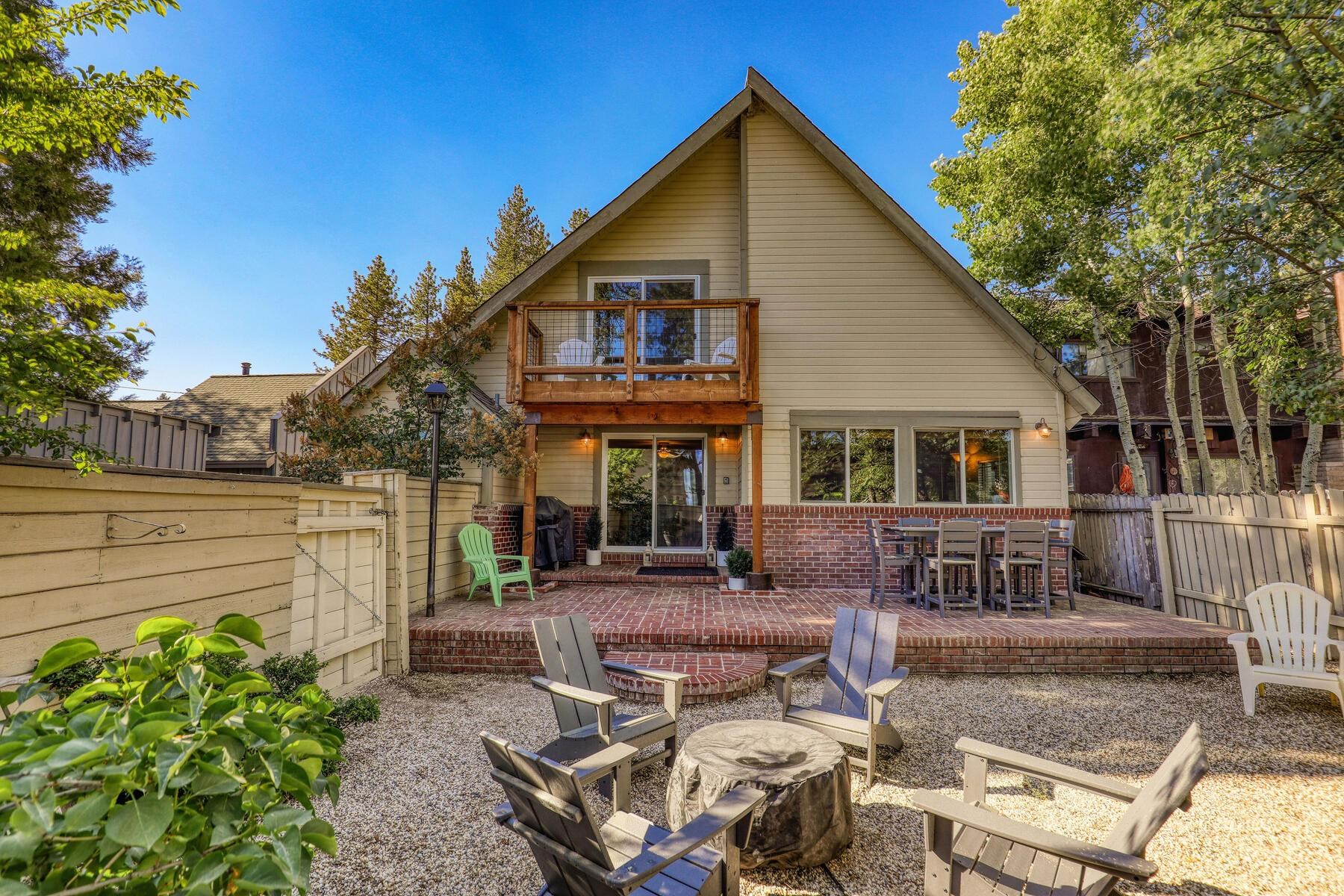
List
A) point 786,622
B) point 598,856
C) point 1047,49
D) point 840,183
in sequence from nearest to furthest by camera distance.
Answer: point 598,856
point 786,622
point 840,183
point 1047,49

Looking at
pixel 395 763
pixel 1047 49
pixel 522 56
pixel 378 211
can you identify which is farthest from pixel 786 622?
pixel 378 211

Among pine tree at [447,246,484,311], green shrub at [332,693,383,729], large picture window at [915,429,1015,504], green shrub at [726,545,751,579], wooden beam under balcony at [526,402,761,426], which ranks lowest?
green shrub at [332,693,383,729]

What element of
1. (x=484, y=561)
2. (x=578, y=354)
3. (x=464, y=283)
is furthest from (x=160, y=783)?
(x=464, y=283)

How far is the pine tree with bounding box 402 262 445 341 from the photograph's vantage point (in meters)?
26.8

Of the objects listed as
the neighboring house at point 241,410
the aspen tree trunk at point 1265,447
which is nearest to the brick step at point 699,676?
the aspen tree trunk at point 1265,447

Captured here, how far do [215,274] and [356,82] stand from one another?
826cm

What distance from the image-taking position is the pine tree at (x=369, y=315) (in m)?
26.2

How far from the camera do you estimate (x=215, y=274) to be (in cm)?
1669

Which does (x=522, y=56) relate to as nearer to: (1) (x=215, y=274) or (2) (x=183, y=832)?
(1) (x=215, y=274)

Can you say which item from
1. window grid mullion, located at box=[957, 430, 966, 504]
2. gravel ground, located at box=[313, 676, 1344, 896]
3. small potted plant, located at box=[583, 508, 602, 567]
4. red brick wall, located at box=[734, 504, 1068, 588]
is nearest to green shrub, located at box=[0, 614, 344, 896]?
gravel ground, located at box=[313, 676, 1344, 896]

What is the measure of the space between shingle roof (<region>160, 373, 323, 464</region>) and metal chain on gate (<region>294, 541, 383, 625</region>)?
10.8m

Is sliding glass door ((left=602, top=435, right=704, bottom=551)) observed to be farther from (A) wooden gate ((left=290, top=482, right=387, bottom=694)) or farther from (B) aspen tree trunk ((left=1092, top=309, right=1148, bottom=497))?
(B) aspen tree trunk ((left=1092, top=309, right=1148, bottom=497))

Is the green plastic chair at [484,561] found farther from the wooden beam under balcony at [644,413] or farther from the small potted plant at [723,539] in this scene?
the small potted plant at [723,539]

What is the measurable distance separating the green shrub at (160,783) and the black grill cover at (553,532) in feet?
26.5
